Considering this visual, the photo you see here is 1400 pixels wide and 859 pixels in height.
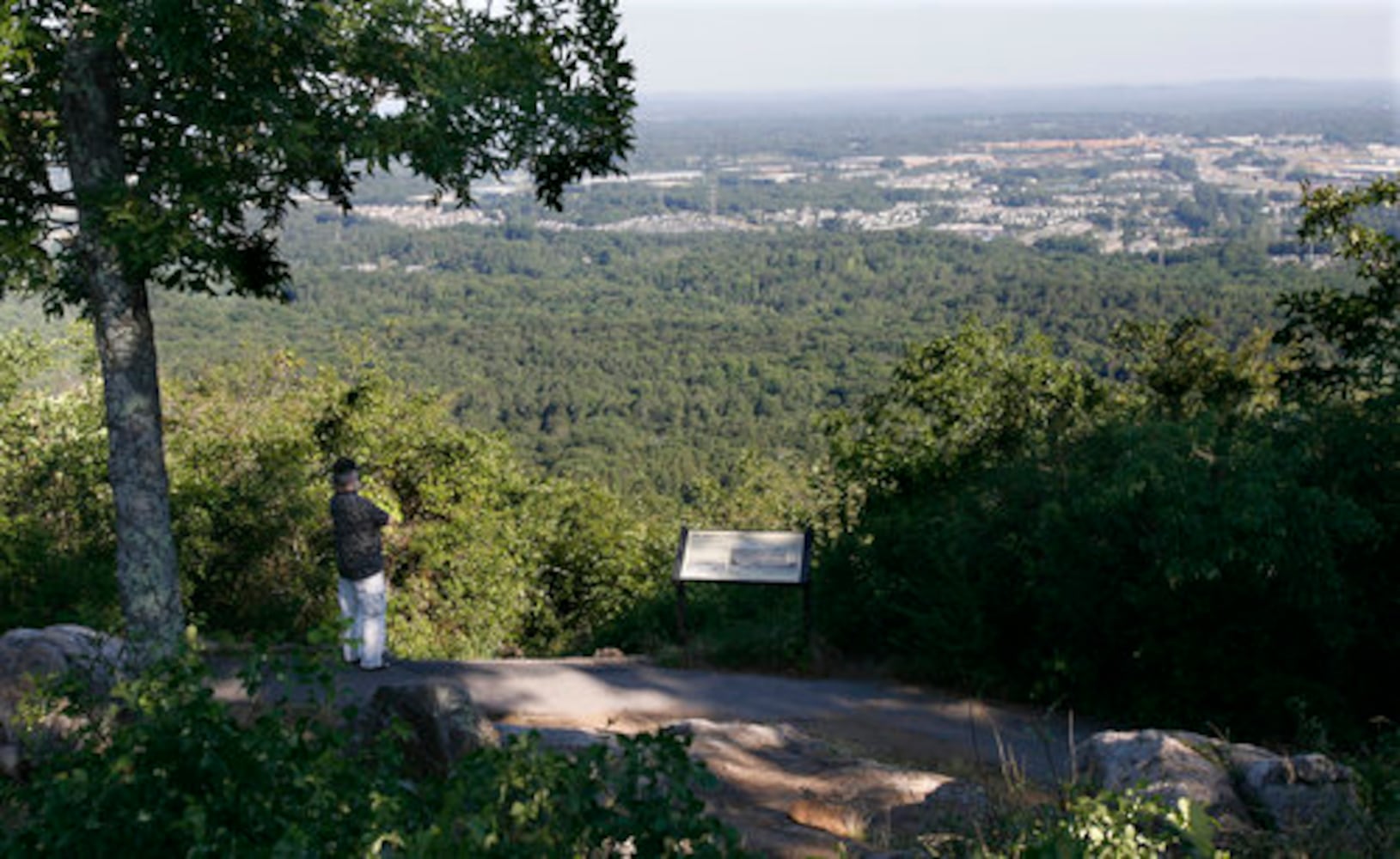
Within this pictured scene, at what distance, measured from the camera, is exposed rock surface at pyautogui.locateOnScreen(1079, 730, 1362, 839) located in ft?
15.3

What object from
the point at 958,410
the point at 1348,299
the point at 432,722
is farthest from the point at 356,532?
the point at 1348,299

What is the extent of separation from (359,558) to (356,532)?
181 millimetres

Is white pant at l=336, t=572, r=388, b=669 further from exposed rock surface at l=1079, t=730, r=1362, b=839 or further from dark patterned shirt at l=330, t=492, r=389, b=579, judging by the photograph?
exposed rock surface at l=1079, t=730, r=1362, b=839

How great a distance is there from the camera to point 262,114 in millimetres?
4805

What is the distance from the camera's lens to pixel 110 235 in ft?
15.7

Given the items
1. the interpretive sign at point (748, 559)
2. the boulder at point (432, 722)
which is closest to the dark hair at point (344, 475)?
the boulder at point (432, 722)

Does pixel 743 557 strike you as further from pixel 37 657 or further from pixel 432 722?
pixel 37 657

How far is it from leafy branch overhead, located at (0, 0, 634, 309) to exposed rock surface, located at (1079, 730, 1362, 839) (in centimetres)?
379

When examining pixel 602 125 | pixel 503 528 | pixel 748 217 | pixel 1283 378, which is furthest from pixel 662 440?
pixel 748 217

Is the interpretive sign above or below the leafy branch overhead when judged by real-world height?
below

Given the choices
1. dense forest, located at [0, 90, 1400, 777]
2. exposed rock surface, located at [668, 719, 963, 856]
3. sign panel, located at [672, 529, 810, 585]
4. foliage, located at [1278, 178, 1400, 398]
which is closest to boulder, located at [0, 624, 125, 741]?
dense forest, located at [0, 90, 1400, 777]

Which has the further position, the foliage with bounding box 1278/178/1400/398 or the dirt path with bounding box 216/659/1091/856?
the foliage with bounding box 1278/178/1400/398

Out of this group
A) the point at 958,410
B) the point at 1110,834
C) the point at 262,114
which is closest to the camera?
the point at 1110,834

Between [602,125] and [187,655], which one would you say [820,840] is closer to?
[187,655]
